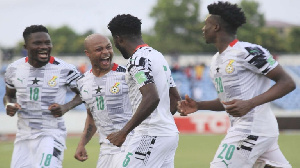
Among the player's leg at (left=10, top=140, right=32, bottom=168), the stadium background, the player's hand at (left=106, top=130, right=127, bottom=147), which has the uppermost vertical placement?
the player's hand at (left=106, top=130, right=127, bottom=147)

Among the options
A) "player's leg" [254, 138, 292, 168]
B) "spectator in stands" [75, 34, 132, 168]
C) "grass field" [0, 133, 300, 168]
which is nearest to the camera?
"player's leg" [254, 138, 292, 168]

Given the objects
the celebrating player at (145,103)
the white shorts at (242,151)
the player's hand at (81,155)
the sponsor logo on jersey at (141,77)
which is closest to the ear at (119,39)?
the celebrating player at (145,103)

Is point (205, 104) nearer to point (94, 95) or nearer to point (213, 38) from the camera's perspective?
point (213, 38)

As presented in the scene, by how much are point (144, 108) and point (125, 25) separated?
97 cm

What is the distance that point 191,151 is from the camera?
59.6ft

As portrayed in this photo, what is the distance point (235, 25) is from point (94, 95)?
2.00m

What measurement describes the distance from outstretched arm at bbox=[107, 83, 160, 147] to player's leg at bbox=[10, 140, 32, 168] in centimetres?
260

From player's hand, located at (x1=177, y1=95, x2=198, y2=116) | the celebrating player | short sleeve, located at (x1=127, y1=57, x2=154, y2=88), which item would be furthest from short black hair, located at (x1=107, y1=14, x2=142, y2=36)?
player's hand, located at (x1=177, y1=95, x2=198, y2=116)

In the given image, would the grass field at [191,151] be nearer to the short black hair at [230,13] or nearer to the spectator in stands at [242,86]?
the spectator in stands at [242,86]

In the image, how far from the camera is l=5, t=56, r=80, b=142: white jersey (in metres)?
8.61

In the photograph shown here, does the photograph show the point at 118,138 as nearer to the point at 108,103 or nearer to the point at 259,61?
the point at 108,103

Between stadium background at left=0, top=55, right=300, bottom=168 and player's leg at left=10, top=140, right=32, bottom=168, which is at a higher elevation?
player's leg at left=10, top=140, right=32, bottom=168

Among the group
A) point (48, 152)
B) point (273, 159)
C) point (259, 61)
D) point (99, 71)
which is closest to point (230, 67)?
point (259, 61)

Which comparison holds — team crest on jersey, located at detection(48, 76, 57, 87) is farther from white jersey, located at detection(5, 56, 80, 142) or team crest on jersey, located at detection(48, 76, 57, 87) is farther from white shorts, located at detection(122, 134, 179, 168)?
white shorts, located at detection(122, 134, 179, 168)
